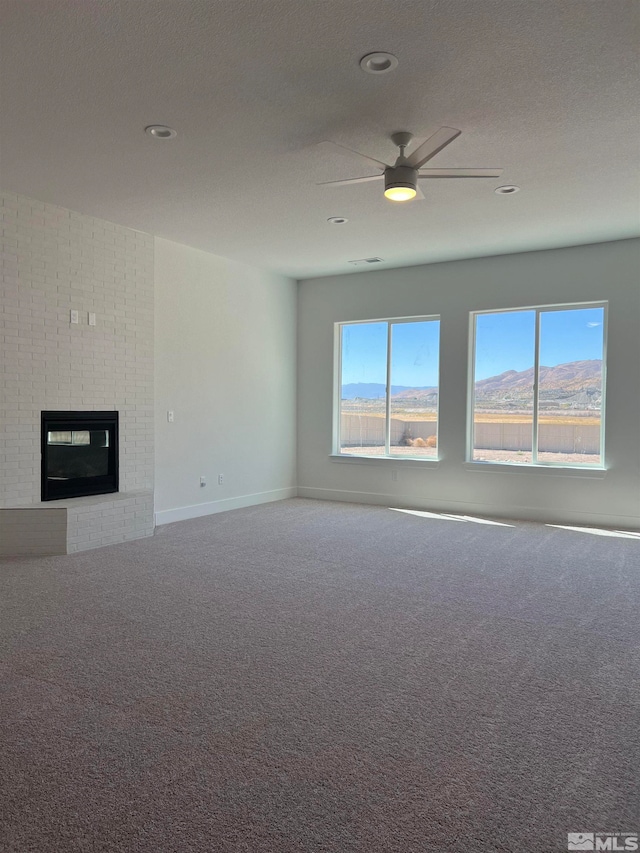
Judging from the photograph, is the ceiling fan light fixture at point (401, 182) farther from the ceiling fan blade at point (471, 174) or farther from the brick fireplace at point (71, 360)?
the brick fireplace at point (71, 360)

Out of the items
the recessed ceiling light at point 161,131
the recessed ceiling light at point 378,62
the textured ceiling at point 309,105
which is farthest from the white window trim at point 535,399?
the recessed ceiling light at point 161,131

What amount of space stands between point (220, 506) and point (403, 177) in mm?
4515

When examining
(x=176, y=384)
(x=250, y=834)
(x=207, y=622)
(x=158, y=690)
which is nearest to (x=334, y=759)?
(x=250, y=834)

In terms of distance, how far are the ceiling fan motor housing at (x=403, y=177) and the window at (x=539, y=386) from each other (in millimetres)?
3564

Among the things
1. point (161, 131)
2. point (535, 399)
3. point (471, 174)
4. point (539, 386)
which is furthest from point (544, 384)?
point (161, 131)

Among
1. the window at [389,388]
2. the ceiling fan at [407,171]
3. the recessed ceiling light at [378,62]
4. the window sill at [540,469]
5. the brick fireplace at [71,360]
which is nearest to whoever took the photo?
the recessed ceiling light at [378,62]

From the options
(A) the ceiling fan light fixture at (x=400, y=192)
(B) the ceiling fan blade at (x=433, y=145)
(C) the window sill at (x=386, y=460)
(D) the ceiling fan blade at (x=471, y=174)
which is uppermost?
(B) the ceiling fan blade at (x=433, y=145)

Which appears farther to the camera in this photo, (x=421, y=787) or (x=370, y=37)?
(x=370, y=37)

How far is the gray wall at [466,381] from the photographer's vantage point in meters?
6.15

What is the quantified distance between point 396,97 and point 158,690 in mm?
3269

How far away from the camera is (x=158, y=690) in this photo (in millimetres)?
2605

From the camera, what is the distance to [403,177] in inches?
144

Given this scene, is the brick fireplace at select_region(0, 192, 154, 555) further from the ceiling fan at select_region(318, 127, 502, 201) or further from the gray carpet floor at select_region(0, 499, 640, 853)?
the ceiling fan at select_region(318, 127, 502, 201)

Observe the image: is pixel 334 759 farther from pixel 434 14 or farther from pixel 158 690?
pixel 434 14
